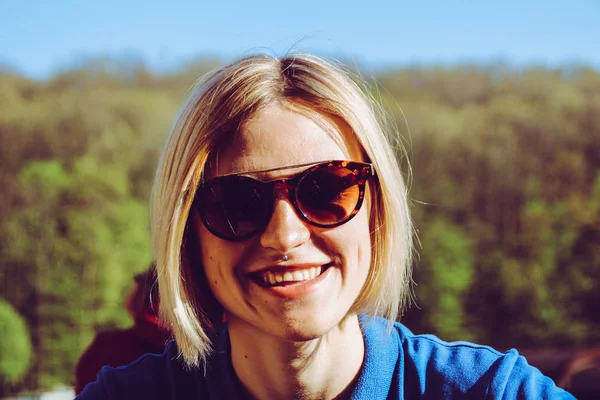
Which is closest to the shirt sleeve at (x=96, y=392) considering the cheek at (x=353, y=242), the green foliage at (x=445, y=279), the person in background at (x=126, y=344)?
the cheek at (x=353, y=242)

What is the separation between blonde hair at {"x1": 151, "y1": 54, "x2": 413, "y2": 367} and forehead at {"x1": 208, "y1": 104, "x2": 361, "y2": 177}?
0.07 ft

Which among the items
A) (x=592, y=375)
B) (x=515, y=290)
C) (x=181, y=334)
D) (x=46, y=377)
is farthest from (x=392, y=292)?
(x=515, y=290)

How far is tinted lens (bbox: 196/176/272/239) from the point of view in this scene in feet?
3.74

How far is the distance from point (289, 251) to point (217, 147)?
24 centimetres

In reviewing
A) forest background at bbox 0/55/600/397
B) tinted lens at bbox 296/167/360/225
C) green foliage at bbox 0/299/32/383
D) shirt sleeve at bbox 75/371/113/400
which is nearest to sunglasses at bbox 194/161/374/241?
tinted lens at bbox 296/167/360/225

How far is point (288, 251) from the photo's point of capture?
1.12m

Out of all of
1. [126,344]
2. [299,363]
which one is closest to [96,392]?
[299,363]

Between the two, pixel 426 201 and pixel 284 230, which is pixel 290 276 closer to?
pixel 284 230

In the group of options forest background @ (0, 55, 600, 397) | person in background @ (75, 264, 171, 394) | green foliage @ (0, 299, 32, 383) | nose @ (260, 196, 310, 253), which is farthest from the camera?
forest background @ (0, 55, 600, 397)

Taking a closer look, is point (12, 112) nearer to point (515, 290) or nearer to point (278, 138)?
point (515, 290)

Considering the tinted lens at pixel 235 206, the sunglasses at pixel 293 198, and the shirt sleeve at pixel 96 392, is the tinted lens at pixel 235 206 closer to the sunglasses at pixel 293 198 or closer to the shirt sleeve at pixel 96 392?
the sunglasses at pixel 293 198

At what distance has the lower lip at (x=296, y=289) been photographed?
3.70 ft

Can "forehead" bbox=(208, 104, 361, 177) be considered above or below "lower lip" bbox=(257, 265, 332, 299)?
above

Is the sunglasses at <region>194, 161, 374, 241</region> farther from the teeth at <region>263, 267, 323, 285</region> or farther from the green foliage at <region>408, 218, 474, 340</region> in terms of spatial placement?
the green foliage at <region>408, 218, 474, 340</region>
